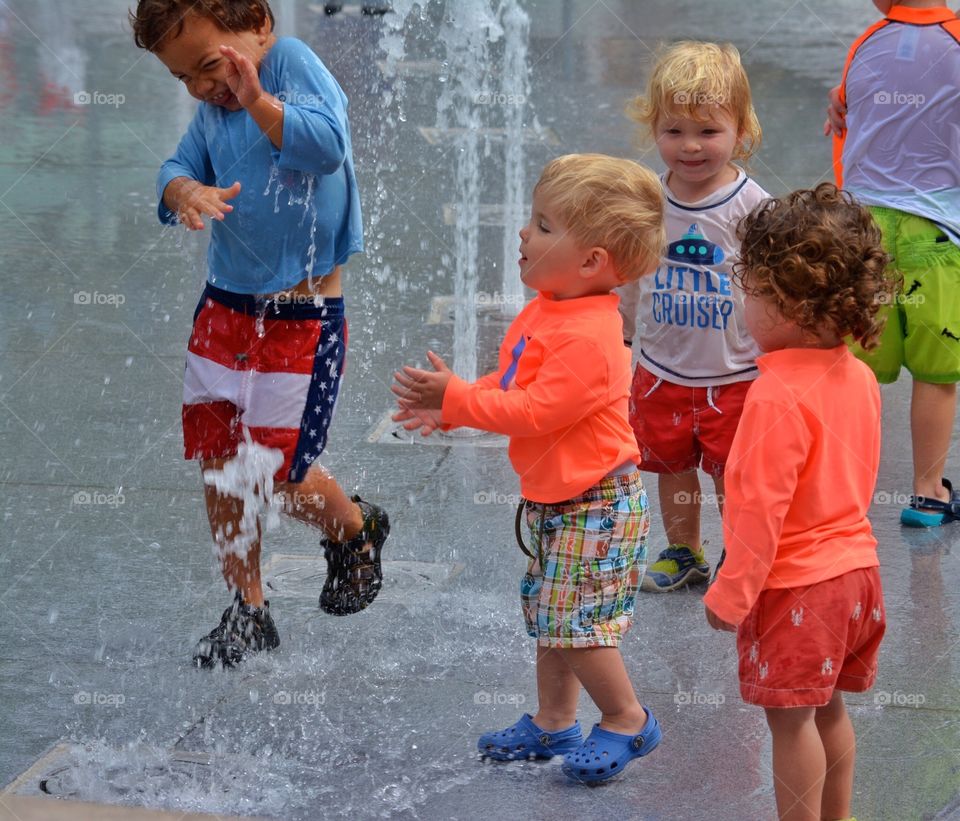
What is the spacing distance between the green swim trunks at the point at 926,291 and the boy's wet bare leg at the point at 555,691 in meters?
1.84

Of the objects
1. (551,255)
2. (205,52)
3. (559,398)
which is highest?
(205,52)

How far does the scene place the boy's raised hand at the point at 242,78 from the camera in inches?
137

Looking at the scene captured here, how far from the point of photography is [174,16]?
3494 mm

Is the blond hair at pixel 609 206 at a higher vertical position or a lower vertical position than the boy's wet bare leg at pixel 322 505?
higher

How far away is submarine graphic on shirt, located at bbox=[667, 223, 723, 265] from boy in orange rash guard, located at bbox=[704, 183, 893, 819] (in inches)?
45.2

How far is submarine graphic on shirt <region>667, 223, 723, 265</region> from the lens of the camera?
4070 mm

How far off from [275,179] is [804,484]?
5.35 ft

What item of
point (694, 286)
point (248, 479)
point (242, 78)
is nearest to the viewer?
point (242, 78)

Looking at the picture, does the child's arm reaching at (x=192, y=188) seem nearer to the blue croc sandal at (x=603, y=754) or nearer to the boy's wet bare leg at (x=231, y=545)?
A: the boy's wet bare leg at (x=231, y=545)

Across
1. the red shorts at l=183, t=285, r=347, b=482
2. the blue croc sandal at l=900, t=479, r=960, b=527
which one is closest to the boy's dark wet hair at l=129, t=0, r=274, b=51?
the red shorts at l=183, t=285, r=347, b=482

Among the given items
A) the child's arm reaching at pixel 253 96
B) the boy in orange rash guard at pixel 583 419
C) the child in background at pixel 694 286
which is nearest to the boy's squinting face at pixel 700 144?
the child in background at pixel 694 286

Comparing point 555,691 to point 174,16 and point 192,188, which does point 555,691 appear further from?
point 174,16

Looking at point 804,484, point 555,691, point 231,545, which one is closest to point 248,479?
point 231,545

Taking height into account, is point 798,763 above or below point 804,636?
below
